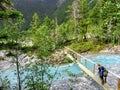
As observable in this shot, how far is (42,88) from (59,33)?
45.0 metres

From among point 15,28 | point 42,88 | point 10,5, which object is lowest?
point 42,88

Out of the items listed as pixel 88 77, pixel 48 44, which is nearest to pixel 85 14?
pixel 88 77

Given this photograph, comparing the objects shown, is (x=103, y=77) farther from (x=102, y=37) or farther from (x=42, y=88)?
(x=102, y=37)

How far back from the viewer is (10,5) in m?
11.4

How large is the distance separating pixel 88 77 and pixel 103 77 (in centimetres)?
393

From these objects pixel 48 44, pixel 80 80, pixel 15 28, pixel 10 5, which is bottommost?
pixel 80 80

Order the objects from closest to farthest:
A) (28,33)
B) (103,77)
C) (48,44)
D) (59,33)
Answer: (28,33) → (48,44) → (103,77) → (59,33)

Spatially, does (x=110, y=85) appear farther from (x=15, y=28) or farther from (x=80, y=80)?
(x=15, y=28)

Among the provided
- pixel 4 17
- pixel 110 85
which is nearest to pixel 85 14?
pixel 110 85

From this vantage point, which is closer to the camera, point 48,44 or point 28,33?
point 28,33

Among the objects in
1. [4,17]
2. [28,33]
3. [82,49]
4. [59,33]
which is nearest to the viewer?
[4,17]

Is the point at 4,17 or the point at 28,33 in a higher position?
the point at 4,17

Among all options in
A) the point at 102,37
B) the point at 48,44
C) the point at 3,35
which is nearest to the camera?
the point at 3,35

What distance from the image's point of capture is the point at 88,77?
22953 millimetres
